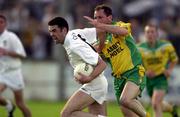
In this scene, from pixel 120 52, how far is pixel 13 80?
4.48 meters

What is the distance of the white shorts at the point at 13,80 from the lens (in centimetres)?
1880

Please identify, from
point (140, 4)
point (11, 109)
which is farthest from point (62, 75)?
point (11, 109)

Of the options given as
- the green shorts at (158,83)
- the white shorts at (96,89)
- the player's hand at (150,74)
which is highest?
the white shorts at (96,89)

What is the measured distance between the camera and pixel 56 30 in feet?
46.4

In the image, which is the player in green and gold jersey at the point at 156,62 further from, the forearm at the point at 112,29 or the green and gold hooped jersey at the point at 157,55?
the forearm at the point at 112,29

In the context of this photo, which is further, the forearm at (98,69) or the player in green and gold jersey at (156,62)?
the player in green and gold jersey at (156,62)

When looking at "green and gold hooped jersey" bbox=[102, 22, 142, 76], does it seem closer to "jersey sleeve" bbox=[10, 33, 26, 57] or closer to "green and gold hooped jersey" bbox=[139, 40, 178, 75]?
"jersey sleeve" bbox=[10, 33, 26, 57]

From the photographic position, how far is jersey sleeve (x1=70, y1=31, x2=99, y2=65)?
1398cm

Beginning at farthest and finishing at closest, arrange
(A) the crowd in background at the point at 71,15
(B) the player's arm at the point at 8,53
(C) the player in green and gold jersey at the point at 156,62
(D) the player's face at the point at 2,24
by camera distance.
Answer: (A) the crowd in background at the point at 71,15, (C) the player in green and gold jersey at the point at 156,62, (D) the player's face at the point at 2,24, (B) the player's arm at the point at 8,53

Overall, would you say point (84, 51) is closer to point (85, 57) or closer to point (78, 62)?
point (85, 57)

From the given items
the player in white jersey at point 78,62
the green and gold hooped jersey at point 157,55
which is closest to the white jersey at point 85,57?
the player in white jersey at point 78,62

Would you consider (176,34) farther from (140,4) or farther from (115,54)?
(115,54)

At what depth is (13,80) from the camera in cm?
1889

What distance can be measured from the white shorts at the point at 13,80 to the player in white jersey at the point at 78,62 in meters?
4.59
